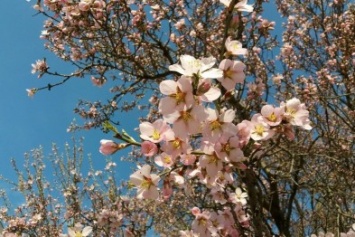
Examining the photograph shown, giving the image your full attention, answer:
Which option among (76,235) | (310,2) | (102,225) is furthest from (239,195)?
(310,2)

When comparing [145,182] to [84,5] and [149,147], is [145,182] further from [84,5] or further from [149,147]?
[84,5]

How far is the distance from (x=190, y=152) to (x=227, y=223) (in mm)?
1095

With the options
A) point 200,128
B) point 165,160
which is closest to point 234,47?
point 200,128

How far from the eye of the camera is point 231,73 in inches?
78.3

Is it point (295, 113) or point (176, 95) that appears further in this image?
point (295, 113)

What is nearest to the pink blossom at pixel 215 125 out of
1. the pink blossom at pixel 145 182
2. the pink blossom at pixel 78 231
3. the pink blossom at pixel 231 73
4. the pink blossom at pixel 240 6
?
the pink blossom at pixel 231 73

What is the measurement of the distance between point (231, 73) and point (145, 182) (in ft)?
2.16

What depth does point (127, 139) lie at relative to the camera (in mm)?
1844

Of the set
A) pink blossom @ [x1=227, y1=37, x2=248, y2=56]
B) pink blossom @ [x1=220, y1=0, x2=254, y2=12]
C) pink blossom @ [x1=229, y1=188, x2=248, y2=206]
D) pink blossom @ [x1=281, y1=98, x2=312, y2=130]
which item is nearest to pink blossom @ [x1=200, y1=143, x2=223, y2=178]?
pink blossom @ [x1=281, y1=98, x2=312, y2=130]

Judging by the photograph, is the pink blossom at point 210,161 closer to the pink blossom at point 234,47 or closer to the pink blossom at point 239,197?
the pink blossom at point 234,47

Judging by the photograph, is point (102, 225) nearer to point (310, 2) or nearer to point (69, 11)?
point (69, 11)

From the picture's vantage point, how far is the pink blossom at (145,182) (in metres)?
2.05

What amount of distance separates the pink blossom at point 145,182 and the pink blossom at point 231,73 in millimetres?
551

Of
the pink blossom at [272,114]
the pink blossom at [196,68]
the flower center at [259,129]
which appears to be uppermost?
the pink blossom at [196,68]
